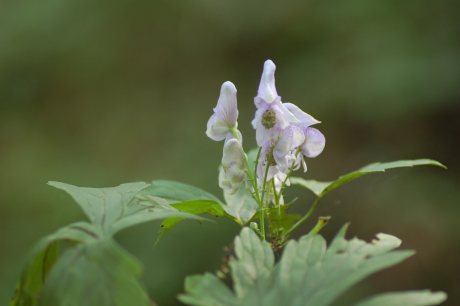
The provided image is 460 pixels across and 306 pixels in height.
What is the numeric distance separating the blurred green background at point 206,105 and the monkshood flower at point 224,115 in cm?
264

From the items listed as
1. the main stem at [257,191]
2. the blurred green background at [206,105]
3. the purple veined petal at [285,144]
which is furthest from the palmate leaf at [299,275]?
the blurred green background at [206,105]

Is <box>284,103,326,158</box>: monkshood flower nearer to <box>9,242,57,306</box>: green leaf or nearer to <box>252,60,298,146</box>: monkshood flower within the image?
<box>252,60,298,146</box>: monkshood flower

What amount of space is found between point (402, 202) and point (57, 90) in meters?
3.54

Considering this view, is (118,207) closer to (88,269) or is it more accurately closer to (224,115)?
(88,269)

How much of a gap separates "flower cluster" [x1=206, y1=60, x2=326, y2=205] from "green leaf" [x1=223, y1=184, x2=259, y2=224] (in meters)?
0.01

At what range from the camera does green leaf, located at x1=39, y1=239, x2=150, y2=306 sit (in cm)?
74

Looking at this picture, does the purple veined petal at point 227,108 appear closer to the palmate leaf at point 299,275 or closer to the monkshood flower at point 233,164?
the monkshood flower at point 233,164

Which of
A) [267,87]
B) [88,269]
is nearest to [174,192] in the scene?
[267,87]

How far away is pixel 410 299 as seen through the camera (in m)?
0.70

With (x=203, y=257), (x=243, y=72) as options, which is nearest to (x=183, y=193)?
(x=203, y=257)

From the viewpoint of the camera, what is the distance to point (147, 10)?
630cm

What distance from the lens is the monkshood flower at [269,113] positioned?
1125 millimetres

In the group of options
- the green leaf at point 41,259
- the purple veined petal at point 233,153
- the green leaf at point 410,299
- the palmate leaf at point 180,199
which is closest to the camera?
the green leaf at point 410,299

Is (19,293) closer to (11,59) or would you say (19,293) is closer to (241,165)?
(241,165)
